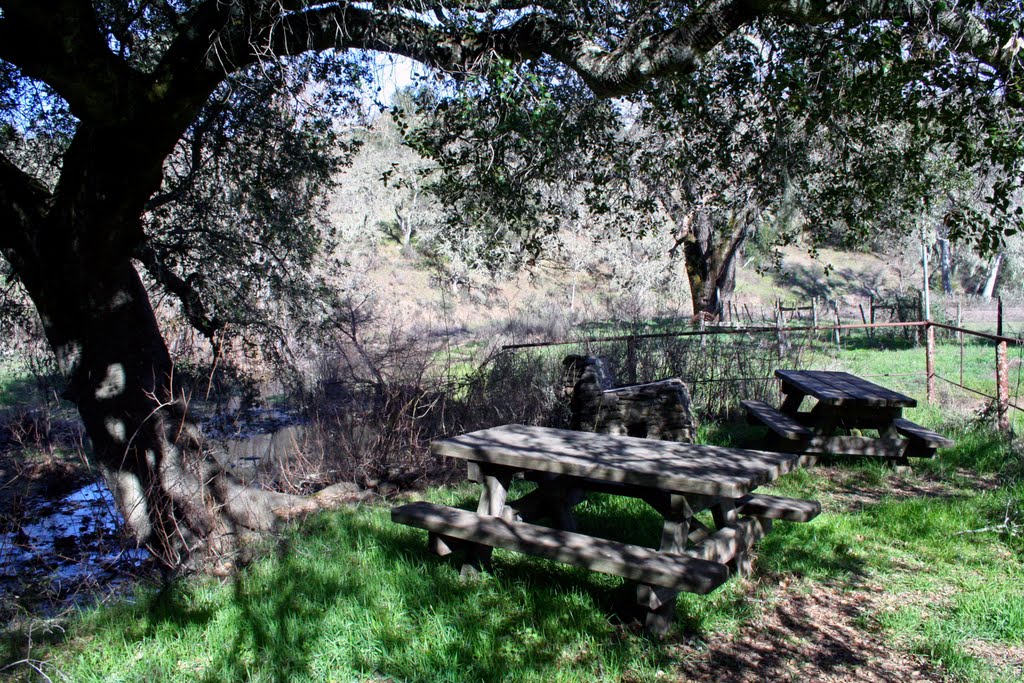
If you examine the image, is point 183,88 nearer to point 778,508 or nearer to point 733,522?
point 733,522

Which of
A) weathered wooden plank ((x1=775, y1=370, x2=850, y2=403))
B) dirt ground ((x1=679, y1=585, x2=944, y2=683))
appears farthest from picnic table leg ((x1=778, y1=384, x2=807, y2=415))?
dirt ground ((x1=679, y1=585, x2=944, y2=683))

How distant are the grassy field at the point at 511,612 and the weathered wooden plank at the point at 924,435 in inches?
40.1

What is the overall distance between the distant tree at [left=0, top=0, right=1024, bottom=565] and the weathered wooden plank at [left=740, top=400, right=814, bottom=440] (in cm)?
267

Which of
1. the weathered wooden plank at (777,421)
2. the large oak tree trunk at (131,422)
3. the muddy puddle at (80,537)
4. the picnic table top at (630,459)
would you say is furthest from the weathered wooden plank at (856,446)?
the muddy puddle at (80,537)

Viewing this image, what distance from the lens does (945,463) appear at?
6922mm

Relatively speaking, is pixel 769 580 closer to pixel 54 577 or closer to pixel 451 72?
pixel 451 72

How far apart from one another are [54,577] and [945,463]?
24.5ft

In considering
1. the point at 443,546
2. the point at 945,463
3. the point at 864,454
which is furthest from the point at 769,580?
the point at 945,463

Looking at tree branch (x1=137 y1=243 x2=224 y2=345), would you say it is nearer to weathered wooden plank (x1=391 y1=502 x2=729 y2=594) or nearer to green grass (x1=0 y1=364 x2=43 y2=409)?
weathered wooden plank (x1=391 y1=502 x2=729 y2=594)

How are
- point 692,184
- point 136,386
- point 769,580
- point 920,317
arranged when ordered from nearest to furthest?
point 769,580, point 136,386, point 692,184, point 920,317

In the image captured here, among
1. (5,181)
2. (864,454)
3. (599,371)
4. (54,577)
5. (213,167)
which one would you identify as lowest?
(54,577)

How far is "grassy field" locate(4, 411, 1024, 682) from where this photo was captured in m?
3.38

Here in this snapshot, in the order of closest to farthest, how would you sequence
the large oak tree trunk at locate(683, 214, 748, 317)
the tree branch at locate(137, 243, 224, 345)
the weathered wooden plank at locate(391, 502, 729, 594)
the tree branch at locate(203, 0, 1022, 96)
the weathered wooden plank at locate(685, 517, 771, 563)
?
the weathered wooden plank at locate(391, 502, 729, 594), the weathered wooden plank at locate(685, 517, 771, 563), the tree branch at locate(203, 0, 1022, 96), the tree branch at locate(137, 243, 224, 345), the large oak tree trunk at locate(683, 214, 748, 317)

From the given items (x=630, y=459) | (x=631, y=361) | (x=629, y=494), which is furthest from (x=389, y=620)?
(x=631, y=361)
